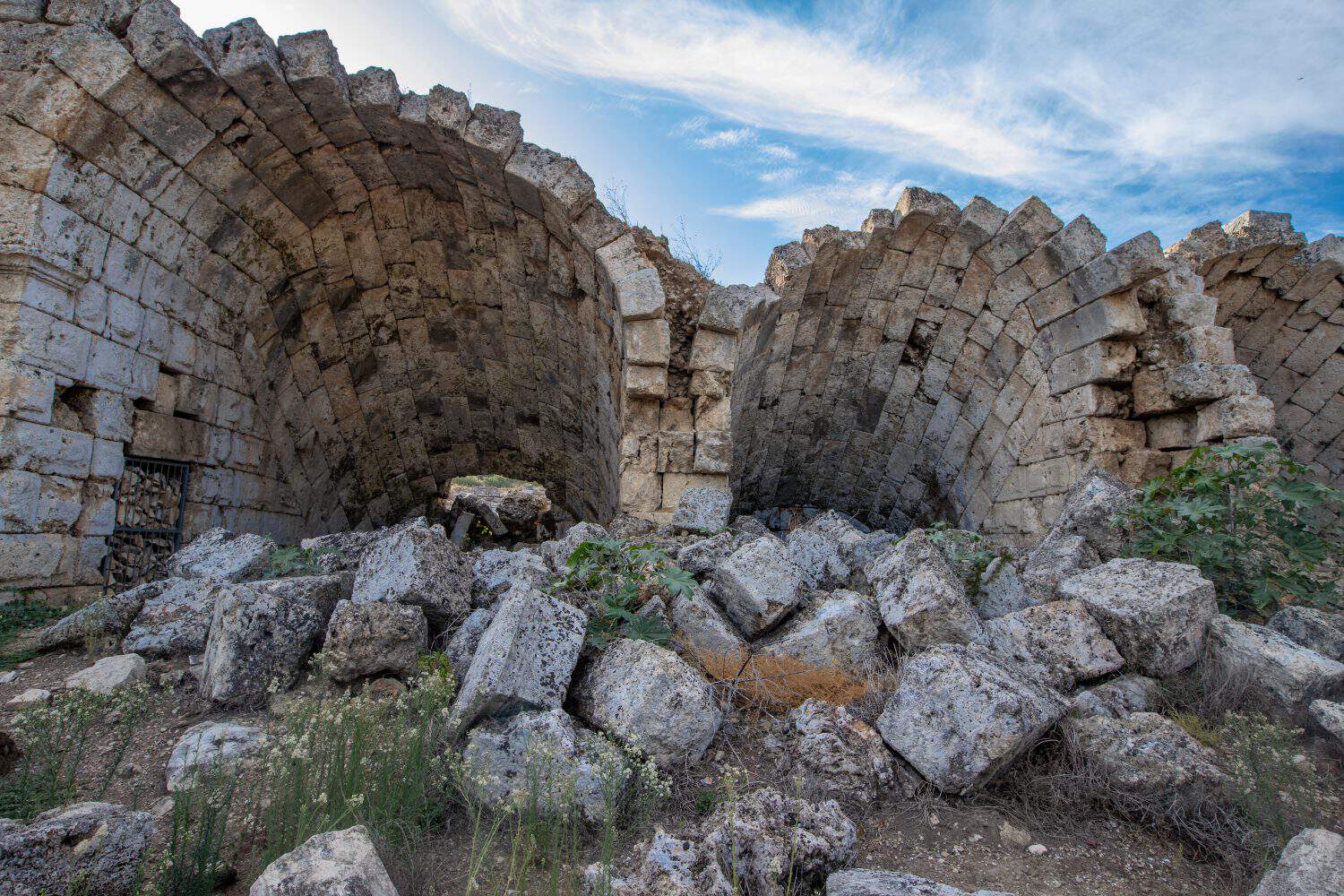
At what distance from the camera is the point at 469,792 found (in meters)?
2.32

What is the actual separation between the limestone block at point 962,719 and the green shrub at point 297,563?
2.99 metres

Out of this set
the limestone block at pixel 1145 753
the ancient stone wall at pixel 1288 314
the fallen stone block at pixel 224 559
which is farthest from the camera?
the ancient stone wall at pixel 1288 314

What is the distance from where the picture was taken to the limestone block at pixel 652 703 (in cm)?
262

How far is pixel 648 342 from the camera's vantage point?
542 centimetres

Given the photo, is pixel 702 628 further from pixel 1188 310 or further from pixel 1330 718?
pixel 1188 310

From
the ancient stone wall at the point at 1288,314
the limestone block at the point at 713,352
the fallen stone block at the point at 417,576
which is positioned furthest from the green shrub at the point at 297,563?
the ancient stone wall at the point at 1288,314

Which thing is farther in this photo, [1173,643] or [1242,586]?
[1242,586]

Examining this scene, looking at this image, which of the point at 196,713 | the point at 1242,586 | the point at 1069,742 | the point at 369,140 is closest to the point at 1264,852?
the point at 1069,742

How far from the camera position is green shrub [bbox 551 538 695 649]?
124 inches

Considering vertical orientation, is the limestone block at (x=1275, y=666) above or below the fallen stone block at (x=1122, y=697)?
above

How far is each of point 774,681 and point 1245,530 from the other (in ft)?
9.13

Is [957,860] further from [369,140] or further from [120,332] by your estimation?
[369,140]

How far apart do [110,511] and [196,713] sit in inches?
89.7

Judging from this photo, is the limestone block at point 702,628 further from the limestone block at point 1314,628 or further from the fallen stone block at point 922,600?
the limestone block at point 1314,628
